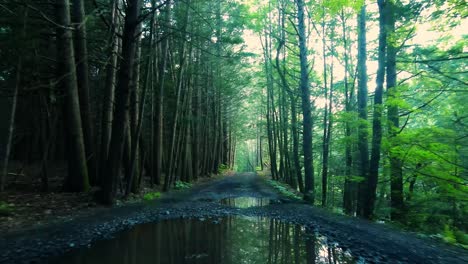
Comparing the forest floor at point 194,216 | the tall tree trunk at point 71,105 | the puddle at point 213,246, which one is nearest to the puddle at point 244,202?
the forest floor at point 194,216

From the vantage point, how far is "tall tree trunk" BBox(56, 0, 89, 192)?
8.49 m

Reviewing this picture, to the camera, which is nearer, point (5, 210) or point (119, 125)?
point (5, 210)

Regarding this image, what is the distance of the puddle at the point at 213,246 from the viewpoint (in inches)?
187

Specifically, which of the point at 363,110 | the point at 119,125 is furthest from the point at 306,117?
the point at 119,125

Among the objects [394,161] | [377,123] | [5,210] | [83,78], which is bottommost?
[5,210]

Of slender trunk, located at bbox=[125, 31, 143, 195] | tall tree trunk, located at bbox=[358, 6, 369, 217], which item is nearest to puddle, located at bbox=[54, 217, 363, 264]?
slender trunk, located at bbox=[125, 31, 143, 195]

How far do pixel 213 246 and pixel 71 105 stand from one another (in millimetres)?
6087

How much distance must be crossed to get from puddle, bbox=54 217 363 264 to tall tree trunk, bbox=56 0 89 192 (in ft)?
10.9

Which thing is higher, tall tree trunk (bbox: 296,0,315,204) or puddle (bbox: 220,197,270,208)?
A: tall tree trunk (bbox: 296,0,315,204)

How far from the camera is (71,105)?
341 inches

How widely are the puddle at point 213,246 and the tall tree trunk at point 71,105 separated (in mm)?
3314

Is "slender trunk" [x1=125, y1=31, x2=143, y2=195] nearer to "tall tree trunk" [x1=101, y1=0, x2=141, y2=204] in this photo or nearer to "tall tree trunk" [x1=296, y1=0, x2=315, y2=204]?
"tall tree trunk" [x1=101, y1=0, x2=141, y2=204]

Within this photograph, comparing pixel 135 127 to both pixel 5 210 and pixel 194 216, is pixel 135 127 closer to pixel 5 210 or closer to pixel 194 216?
pixel 194 216

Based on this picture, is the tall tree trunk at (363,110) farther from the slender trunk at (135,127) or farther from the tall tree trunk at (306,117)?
the slender trunk at (135,127)
